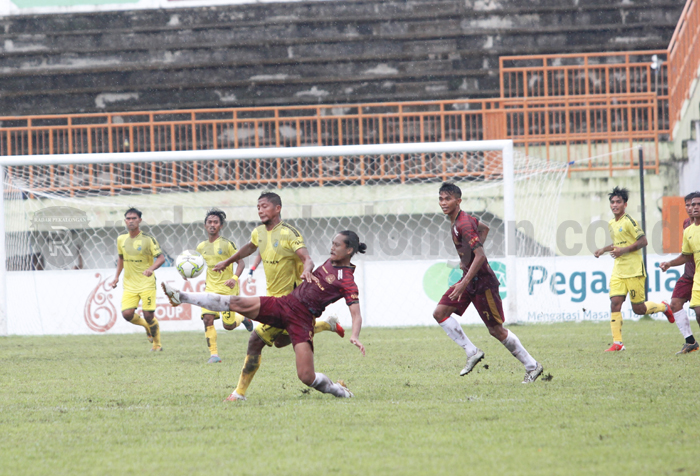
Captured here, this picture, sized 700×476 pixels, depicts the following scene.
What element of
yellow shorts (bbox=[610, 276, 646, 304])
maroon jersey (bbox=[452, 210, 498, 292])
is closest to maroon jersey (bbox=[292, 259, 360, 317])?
maroon jersey (bbox=[452, 210, 498, 292])

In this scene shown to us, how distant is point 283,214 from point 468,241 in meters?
9.97

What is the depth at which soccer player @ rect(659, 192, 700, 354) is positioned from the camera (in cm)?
915

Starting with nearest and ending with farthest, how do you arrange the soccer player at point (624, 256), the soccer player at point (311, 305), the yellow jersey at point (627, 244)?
the soccer player at point (311, 305) → the soccer player at point (624, 256) → the yellow jersey at point (627, 244)

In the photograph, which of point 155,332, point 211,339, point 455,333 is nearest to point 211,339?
point 211,339

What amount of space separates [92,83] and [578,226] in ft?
40.5

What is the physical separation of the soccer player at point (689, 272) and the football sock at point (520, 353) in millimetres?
2578

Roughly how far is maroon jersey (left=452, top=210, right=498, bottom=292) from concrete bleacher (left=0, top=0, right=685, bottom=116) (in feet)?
43.6

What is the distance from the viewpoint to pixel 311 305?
6352mm

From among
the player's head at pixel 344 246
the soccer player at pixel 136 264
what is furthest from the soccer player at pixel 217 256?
the player's head at pixel 344 246

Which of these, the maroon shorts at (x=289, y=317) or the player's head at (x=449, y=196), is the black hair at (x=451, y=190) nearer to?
the player's head at (x=449, y=196)

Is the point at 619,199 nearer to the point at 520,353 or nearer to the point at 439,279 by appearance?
the point at 520,353

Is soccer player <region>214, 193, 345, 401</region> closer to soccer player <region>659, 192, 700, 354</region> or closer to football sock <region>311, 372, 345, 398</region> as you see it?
football sock <region>311, 372, 345, 398</region>

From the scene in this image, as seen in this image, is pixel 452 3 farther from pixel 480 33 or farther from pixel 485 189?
pixel 485 189

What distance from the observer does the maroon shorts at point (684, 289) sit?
966 cm
